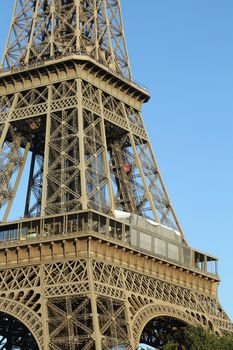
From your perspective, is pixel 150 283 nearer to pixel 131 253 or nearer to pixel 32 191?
pixel 131 253

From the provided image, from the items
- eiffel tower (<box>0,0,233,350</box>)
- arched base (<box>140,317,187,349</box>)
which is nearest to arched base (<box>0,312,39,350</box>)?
eiffel tower (<box>0,0,233,350</box>)

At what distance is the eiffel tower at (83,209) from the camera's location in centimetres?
6047

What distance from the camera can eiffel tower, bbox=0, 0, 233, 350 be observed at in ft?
198

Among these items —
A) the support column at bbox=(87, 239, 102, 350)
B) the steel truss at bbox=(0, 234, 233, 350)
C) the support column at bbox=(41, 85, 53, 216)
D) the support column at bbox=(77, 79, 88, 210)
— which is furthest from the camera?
the support column at bbox=(41, 85, 53, 216)

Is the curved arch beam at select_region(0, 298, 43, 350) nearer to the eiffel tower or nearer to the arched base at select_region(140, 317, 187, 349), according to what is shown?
the eiffel tower

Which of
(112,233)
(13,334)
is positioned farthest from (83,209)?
(13,334)

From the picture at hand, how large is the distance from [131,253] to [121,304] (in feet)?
18.3

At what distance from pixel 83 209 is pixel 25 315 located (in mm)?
8311

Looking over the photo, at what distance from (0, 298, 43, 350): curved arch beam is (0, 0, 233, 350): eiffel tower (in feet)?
0.31

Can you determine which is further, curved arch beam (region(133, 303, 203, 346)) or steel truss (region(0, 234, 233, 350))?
curved arch beam (region(133, 303, 203, 346))

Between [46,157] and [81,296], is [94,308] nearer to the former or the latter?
[81,296]

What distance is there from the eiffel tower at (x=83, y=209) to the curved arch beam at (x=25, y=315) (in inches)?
3.7

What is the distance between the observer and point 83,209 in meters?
63.3

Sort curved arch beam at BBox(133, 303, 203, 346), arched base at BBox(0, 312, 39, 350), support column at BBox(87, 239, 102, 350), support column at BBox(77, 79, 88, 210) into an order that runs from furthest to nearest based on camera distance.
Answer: arched base at BBox(0, 312, 39, 350) < support column at BBox(77, 79, 88, 210) < curved arch beam at BBox(133, 303, 203, 346) < support column at BBox(87, 239, 102, 350)
